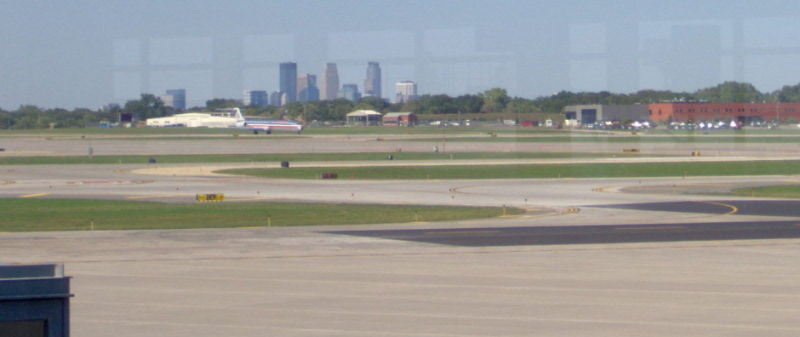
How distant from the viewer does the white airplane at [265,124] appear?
12875cm

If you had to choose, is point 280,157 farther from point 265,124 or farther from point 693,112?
point 265,124

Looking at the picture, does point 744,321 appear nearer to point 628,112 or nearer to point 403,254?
point 403,254

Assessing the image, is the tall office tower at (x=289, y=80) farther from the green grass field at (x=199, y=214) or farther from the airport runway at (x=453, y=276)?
the airport runway at (x=453, y=276)

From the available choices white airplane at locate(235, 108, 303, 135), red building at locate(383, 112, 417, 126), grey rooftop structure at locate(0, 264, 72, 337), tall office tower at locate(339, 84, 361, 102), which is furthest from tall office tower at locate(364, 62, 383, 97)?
red building at locate(383, 112, 417, 126)

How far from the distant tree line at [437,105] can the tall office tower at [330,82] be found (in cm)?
Result: 1007

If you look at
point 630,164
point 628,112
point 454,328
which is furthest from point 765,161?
point 454,328

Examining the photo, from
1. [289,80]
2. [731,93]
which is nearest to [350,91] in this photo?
[289,80]

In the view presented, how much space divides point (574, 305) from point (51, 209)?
2336 cm

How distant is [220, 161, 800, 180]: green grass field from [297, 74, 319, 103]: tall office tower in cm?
1593

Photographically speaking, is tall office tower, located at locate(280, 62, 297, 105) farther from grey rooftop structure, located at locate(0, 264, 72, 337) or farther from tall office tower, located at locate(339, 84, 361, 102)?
grey rooftop structure, located at locate(0, 264, 72, 337)

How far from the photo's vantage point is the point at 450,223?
1043 inches

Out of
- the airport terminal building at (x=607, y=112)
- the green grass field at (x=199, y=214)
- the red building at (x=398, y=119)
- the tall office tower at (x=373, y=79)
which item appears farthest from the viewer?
the red building at (x=398, y=119)

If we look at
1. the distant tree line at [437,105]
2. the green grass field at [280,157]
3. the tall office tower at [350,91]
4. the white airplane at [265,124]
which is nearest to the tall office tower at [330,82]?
the tall office tower at [350,91]

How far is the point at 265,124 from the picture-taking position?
131000mm
